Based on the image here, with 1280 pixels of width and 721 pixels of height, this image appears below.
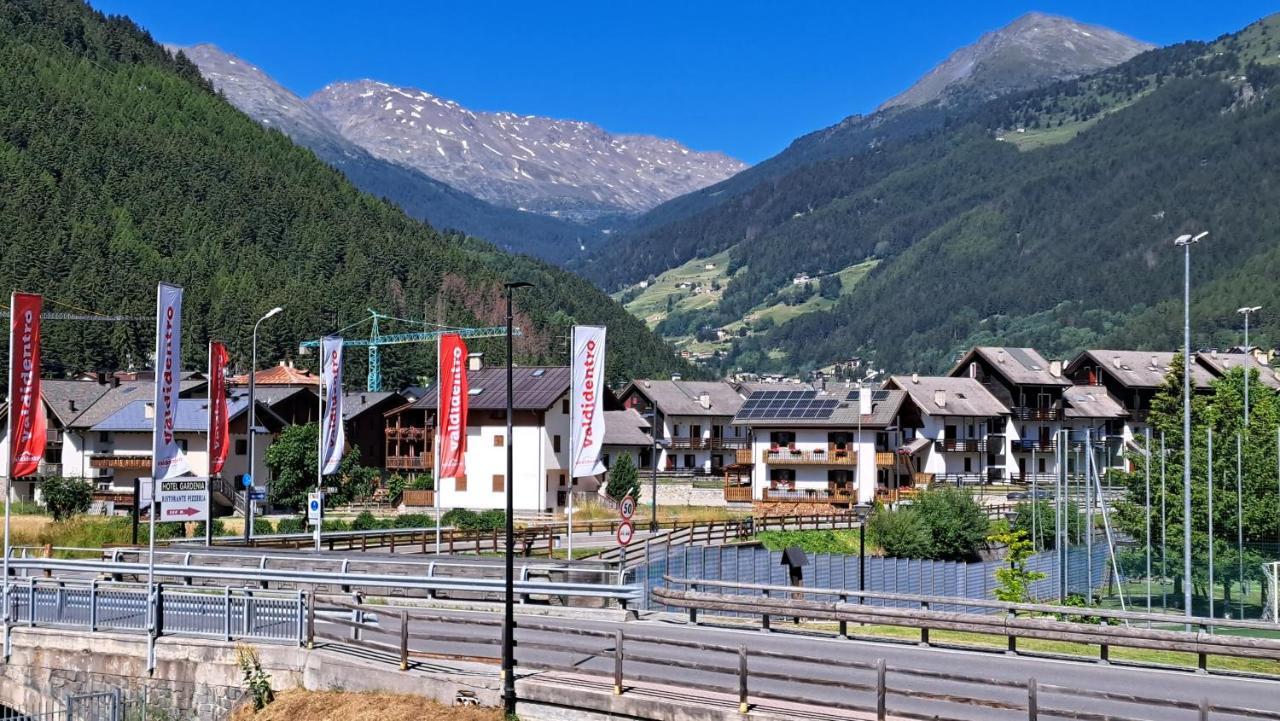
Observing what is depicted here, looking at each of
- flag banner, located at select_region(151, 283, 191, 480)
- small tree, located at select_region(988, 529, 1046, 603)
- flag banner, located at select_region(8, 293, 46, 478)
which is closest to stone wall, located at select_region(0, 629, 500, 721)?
flag banner, located at select_region(151, 283, 191, 480)

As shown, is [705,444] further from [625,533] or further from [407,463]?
[625,533]

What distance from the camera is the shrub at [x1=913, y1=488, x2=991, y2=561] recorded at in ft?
227

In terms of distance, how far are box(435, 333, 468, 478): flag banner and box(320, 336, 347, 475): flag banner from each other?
12.4 feet

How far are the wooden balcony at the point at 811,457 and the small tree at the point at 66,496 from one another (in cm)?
4227

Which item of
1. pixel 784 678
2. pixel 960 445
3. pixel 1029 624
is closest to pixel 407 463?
pixel 960 445

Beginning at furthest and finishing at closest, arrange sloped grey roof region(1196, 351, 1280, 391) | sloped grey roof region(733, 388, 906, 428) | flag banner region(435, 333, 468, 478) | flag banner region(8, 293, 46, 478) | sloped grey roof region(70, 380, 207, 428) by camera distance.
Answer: sloped grey roof region(1196, 351, 1280, 391), sloped grey roof region(70, 380, 207, 428), sloped grey roof region(733, 388, 906, 428), flag banner region(435, 333, 468, 478), flag banner region(8, 293, 46, 478)

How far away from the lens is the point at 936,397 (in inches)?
4149

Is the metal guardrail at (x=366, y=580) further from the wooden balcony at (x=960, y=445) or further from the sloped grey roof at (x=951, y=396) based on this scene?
the wooden balcony at (x=960, y=445)

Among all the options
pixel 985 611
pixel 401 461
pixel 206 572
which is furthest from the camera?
pixel 401 461

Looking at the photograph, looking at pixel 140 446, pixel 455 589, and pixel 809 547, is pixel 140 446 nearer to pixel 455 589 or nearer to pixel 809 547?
pixel 809 547

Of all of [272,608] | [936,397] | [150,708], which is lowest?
[150,708]

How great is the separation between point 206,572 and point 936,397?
77.0m

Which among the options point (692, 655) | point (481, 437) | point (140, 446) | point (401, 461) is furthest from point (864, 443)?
point (692, 655)

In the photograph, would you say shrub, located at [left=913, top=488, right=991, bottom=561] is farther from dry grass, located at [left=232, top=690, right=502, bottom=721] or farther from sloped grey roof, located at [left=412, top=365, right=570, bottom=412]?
dry grass, located at [left=232, top=690, right=502, bottom=721]
